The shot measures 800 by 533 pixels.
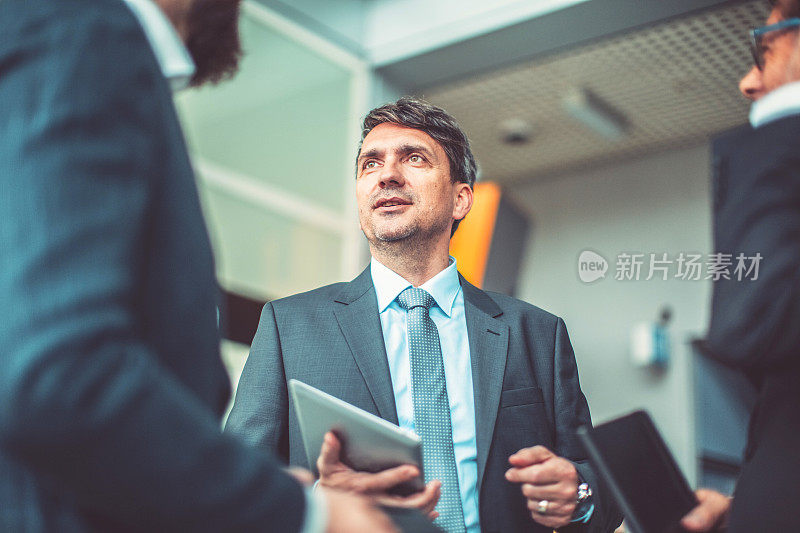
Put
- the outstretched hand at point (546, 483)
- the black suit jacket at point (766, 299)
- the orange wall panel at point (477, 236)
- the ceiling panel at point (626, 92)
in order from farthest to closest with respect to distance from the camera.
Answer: the ceiling panel at point (626, 92) < the orange wall panel at point (477, 236) < the outstretched hand at point (546, 483) < the black suit jacket at point (766, 299)

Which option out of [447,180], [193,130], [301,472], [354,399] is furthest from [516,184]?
[301,472]

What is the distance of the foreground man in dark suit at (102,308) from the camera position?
0.59 meters

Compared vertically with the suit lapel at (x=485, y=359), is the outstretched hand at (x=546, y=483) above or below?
below

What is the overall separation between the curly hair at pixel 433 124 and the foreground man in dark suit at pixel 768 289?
1036 mm

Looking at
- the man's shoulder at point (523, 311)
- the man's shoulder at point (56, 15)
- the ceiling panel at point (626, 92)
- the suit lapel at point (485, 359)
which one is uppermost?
the ceiling panel at point (626, 92)

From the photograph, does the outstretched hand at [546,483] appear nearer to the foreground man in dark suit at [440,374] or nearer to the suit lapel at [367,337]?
the foreground man in dark suit at [440,374]

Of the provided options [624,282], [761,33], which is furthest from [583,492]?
[624,282]

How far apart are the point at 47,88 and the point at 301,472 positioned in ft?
1.56

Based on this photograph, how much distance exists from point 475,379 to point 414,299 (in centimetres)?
25

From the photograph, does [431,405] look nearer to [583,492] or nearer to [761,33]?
[583,492]

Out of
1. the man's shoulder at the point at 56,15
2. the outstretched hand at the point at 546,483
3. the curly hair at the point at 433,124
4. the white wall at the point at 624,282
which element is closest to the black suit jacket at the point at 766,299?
the outstretched hand at the point at 546,483

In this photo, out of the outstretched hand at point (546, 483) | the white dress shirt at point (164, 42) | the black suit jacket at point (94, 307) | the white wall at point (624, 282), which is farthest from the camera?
the white wall at point (624, 282)

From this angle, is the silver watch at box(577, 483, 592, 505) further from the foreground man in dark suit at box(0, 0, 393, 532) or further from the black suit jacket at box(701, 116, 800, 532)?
the foreground man in dark suit at box(0, 0, 393, 532)

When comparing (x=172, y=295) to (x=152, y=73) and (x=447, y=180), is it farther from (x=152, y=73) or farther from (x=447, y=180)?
(x=447, y=180)
